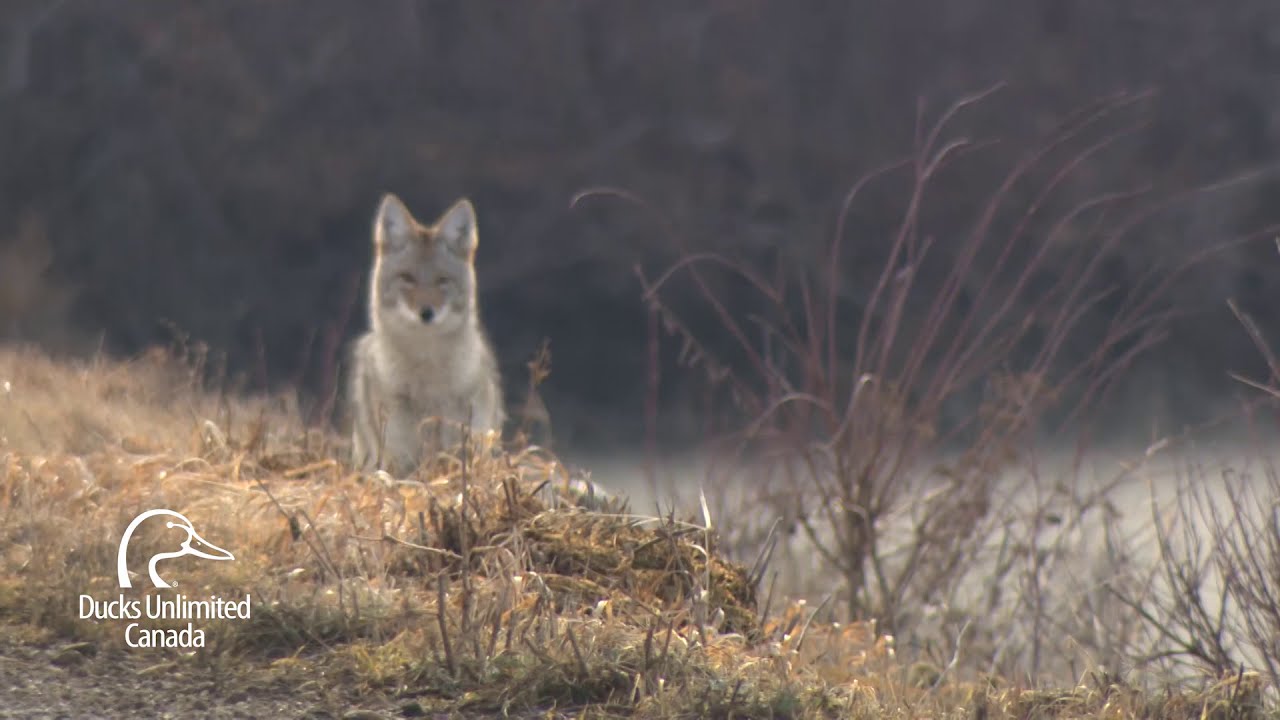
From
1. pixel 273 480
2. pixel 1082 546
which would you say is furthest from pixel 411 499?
pixel 1082 546

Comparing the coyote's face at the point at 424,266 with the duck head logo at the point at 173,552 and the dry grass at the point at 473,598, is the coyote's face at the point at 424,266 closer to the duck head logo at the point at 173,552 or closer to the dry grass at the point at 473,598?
the dry grass at the point at 473,598

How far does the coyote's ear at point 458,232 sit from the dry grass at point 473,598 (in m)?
2.18

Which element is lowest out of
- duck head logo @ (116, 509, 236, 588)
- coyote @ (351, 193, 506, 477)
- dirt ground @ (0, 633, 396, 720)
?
dirt ground @ (0, 633, 396, 720)

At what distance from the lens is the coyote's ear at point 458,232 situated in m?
7.74

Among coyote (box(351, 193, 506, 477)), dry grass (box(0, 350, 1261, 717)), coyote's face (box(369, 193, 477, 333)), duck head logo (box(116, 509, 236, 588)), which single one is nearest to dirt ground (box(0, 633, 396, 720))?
A: dry grass (box(0, 350, 1261, 717))

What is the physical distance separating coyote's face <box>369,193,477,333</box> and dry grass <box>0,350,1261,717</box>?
1.94m

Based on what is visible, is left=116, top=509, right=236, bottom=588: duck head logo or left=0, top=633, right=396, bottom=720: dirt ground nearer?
left=0, top=633, right=396, bottom=720: dirt ground

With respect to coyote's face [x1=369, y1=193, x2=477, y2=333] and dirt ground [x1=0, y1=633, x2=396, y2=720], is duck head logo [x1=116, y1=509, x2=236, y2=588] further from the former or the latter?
coyote's face [x1=369, y1=193, x2=477, y2=333]

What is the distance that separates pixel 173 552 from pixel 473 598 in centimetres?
95

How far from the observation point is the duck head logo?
14.1 ft

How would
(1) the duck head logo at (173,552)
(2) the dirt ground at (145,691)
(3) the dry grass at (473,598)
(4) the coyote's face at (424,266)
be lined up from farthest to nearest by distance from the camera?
(4) the coyote's face at (424,266), (1) the duck head logo at (173,552), (3) the dry grass at (473,598), (2) the dirt ground at (145,691)

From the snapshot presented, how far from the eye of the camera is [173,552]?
14.8ft

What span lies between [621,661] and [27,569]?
69.6 inches

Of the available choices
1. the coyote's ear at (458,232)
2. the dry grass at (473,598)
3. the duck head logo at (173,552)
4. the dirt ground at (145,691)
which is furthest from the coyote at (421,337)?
the dirt ground at (145,691)
